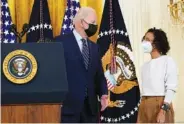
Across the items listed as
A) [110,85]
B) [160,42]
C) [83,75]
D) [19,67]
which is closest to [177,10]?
[110,85]

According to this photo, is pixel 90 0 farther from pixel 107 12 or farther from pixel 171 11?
pixel 171 11

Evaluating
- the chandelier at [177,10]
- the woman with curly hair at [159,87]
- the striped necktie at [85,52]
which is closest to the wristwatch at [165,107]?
the woman with curly hair at [159,87]

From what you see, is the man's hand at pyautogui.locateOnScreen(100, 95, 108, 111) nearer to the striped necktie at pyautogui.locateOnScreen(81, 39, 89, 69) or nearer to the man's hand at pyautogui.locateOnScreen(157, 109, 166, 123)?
the striped necktie at pyautogui.locateOnScreen(81, 39, 89, 69)

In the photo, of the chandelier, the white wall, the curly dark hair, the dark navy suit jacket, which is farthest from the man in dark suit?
the chandelier

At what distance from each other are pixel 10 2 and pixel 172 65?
2.64 m

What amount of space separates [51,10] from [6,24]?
621 mm

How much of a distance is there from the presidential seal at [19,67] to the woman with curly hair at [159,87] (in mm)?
1783

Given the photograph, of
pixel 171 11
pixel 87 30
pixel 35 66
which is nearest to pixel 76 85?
pixel 87 30

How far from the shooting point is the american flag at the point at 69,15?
17.9ft

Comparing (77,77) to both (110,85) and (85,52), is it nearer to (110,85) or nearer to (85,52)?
(85,52)

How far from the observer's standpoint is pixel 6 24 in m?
5.29

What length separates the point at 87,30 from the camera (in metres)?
3.02

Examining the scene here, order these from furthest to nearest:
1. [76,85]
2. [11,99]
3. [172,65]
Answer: [172,65], [76,85], [11,99]

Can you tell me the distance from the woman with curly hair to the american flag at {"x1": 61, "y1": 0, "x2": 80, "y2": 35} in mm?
1895
